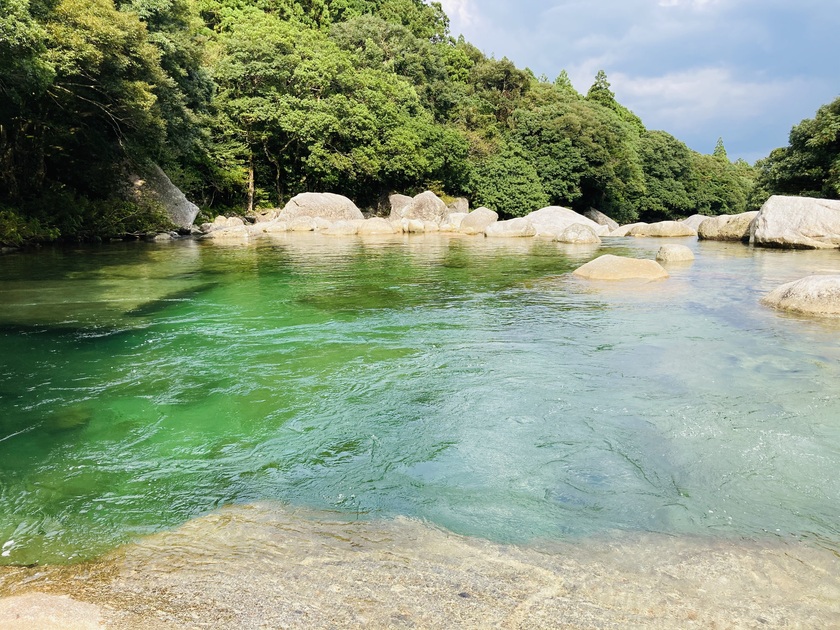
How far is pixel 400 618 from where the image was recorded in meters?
2.38

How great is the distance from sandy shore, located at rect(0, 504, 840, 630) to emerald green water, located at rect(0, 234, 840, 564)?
19cm

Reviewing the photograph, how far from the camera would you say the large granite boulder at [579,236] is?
23.0 meters

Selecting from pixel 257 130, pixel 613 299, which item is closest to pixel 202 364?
pixel 613 299

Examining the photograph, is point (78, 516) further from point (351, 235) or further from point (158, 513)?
point (351, 235)

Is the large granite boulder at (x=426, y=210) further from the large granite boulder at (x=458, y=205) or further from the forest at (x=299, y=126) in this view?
the large granite boulder at (x=458, y=205)

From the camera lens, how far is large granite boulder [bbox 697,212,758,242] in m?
22.2

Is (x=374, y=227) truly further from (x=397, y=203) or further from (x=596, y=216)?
(x=596, y=216)

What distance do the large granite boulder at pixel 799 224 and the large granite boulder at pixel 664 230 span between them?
7.81 m

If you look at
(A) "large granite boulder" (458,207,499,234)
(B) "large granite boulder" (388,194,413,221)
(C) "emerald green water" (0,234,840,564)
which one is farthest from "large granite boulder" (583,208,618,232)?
(C) "emerald green water" (0,234,840,564)

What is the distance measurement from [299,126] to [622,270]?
83.5ft

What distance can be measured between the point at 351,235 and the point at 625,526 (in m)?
25.6

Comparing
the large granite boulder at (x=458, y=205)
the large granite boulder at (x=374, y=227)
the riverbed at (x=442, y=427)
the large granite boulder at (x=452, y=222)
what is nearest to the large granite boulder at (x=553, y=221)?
the large granite boulder at (x=452, y=222)

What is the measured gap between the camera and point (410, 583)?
260 cm

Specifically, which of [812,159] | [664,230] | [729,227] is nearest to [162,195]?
[664,230]
